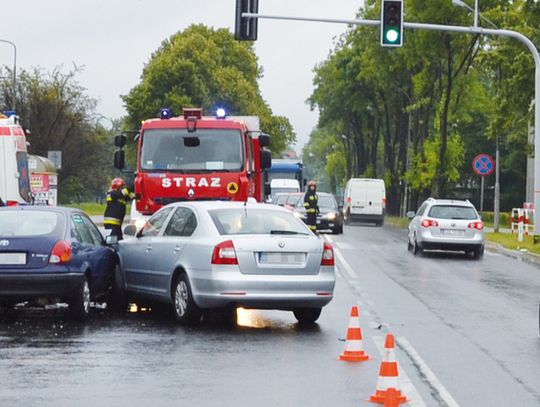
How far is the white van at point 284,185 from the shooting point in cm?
6238

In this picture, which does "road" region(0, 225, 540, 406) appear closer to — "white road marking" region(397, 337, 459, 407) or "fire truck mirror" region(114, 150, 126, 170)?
"white road marking" region(397, 337, 459, 407)

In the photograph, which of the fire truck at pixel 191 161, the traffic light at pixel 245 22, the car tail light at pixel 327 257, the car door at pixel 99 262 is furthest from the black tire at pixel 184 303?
the traffic light at pixel 245 22

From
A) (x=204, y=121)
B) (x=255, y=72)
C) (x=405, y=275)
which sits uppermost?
(x=255, y=72)

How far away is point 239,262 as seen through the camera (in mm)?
14039

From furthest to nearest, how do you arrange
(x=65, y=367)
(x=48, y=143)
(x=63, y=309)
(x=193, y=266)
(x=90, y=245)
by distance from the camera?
(x=48, y=143) → (x=63, y=309) → (x=90, y=245) → (x=193, y=266) → (x=65, y=367)

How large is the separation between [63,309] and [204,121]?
736 cm

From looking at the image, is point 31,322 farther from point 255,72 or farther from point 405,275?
point 255,72

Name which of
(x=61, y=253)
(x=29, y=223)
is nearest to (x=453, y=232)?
(x=29, y=223)

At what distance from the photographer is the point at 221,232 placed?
47.3 feet

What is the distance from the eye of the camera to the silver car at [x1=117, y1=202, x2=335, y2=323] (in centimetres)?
1402

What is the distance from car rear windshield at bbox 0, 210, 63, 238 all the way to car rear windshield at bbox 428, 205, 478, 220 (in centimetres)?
1809

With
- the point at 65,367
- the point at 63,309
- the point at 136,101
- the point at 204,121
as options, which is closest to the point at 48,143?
the point at 136,101

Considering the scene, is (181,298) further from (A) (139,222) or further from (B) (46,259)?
(A) (139,222)

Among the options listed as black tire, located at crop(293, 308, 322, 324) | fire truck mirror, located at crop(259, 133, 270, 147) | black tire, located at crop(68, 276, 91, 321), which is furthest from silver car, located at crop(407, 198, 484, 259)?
black tire, located at crop(68, 276, 91, 321)
